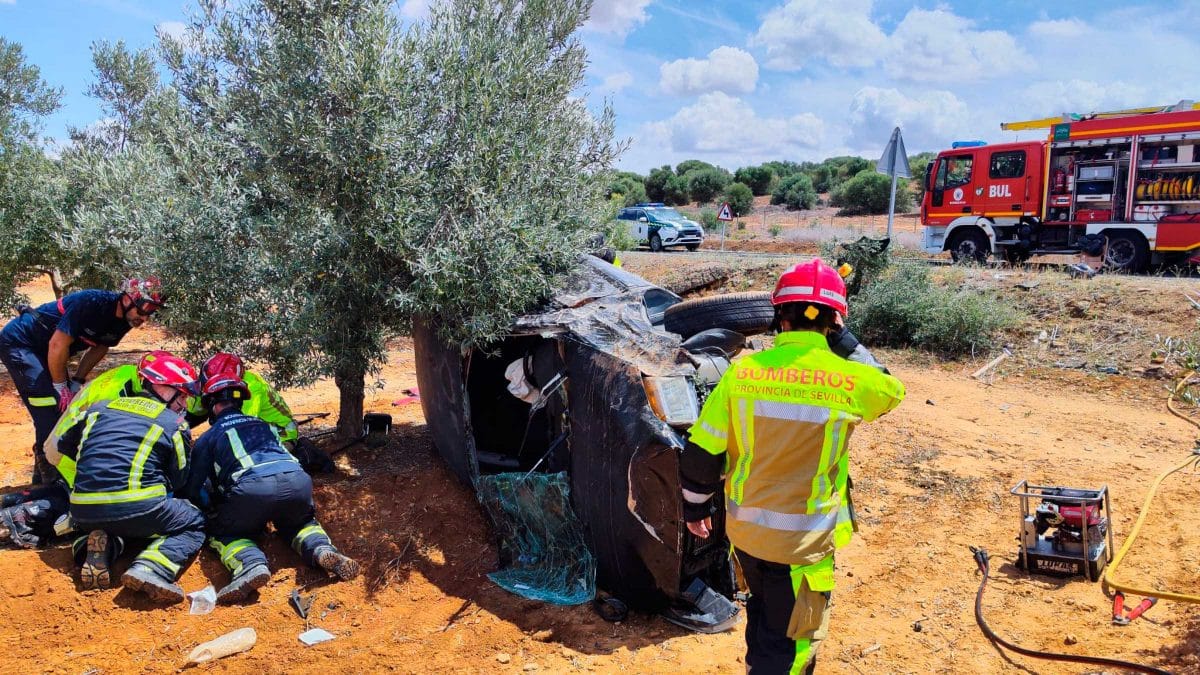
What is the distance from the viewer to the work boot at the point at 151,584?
4.19m

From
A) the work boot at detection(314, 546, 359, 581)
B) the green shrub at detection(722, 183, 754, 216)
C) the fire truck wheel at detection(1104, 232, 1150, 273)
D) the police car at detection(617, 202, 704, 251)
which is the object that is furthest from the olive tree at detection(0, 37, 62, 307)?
the green shrub at detection(722, 183, 754, 216)

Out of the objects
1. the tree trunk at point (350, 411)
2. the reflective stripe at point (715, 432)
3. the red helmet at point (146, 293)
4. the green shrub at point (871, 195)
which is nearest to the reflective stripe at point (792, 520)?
the reflective stripe at point (715, 432)

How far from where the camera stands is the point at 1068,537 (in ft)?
14.6

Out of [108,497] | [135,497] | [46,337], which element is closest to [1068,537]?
[135,497]

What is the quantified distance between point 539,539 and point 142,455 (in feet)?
7.62

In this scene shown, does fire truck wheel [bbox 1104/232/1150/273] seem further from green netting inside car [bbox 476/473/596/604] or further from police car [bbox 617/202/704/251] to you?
green netting inside car [bbox 476/473/596/604]

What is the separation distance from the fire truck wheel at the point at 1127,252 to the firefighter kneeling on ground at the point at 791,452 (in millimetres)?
14927

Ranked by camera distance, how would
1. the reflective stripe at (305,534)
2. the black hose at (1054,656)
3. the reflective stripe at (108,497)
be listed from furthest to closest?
the reflective stripe at (305,534), the reflective stripe at (108,497), the black hose at (1054,656)

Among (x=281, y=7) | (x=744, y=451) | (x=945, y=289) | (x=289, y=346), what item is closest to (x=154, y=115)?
(x=281, y=7)

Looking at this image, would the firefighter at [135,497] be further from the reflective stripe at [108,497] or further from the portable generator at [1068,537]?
the portable generator at [1068,537]

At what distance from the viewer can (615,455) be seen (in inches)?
159

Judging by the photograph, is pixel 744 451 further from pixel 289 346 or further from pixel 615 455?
pixel 289 346

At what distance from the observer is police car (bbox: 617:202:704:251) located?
76.0 ft

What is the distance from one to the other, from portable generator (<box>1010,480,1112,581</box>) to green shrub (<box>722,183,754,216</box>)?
40.2 meters
